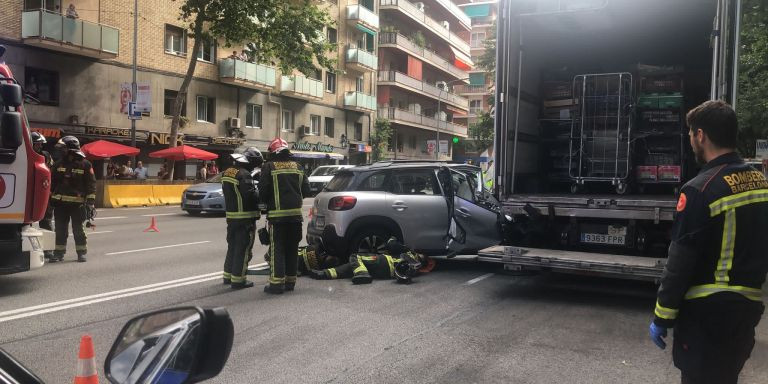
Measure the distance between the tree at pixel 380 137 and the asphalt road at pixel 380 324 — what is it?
117 feet

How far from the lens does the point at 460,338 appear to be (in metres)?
5.59

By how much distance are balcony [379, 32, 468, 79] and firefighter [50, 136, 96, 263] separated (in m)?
39.6

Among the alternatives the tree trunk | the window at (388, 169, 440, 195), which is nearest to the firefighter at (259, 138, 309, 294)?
the window at (388, 169, 440, 195)

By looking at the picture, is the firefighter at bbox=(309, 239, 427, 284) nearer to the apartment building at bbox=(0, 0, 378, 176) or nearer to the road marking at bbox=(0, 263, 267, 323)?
the road marking at bbox=(0, 263, 267, 323)

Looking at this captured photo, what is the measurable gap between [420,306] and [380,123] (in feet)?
129

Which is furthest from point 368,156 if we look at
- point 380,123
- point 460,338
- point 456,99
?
point 460,338

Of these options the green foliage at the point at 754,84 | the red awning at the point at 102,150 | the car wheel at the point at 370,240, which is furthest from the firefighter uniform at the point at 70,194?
the green foliage at the point at 754,84

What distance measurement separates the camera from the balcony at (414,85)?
47.5 m

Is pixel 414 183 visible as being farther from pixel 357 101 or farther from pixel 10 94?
pixel 357 101

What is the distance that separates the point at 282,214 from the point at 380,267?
1.67 metres

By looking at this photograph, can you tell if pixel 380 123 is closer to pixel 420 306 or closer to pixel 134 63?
pixel 134 63

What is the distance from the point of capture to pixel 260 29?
1034 inches

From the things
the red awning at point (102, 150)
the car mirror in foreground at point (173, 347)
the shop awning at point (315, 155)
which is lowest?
the car mirror in foreground at point (173, 347)

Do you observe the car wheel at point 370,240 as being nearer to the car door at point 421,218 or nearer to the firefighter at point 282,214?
the car door at point 421,218
